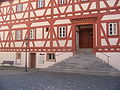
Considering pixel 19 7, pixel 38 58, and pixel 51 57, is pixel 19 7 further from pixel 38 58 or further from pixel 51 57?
pixel 51 57

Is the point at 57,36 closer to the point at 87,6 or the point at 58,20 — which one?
the point at 58,20

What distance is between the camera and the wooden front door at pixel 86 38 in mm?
17219

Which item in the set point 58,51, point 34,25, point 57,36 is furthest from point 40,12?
point 58,51

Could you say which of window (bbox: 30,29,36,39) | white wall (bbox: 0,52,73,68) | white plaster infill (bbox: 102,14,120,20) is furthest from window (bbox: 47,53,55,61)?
white plaster infill (bbox: 102,14,120,20)

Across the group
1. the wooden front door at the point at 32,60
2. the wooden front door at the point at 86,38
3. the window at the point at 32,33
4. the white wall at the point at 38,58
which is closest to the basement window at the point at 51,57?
the white wall at the point at 38,58

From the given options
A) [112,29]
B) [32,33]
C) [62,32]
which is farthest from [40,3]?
[112,29]

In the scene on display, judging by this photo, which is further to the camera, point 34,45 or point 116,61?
point 34,45

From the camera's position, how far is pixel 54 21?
17094 mm

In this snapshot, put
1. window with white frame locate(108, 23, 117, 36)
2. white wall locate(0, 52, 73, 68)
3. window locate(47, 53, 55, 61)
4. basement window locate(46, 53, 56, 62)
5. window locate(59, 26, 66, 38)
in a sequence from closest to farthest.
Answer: window with white frame locate(108, 23, 117, 36) < white wall locate(0, 52, 73, 68) < window locate(59, 26, 66, 38) < basement window locate(46, 53, 56, 62) < window locate(47, 53, 55, 61)

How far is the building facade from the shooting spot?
14.3 metres

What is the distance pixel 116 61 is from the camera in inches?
545

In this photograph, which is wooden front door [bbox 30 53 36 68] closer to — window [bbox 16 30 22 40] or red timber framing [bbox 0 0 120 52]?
red timber framing [bbox 0 0 120 52]

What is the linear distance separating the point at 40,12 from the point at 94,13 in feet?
21.0

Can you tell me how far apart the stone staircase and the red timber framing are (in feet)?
3.44
